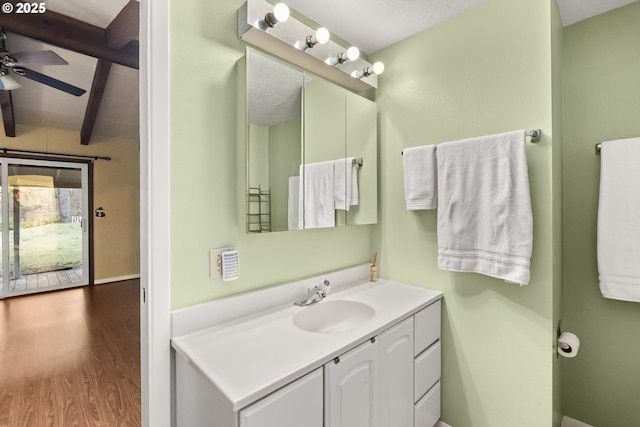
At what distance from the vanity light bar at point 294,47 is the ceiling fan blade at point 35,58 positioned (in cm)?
183

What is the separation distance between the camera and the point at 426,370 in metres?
1.41

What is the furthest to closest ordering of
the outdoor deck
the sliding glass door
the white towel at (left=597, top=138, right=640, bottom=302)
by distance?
the outdoor deck < the sliding glass door < the white towel at (left=597, top=138, right=640, bottom=302)

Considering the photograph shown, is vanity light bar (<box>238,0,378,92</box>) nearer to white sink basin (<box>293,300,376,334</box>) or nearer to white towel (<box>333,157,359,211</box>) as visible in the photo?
white towel (<box>333,157,359,211</box>)

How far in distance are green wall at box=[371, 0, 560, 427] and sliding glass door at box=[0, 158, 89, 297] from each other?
536 cm

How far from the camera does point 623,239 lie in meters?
1.32

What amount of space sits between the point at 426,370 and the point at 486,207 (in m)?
0.86

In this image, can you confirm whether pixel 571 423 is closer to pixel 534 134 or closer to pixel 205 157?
pixel 534 134

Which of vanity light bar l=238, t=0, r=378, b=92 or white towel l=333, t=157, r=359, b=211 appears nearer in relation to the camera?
vanity light bar l=238, t=0, r=378, b=92

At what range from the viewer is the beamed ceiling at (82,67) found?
2.08m

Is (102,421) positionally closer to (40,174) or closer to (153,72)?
(153,72)

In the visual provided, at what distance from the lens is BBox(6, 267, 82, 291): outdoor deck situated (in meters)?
4.18

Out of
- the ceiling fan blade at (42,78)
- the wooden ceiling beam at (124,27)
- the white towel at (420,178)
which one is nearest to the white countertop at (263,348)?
the white towel at (420,178)

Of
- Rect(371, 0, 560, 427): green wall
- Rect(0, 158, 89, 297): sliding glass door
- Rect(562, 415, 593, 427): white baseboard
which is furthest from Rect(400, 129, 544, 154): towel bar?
Rect(0, 158, 89, 297): sliding glass door

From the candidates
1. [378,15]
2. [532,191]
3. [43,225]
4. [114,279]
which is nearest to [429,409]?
[532,191]
